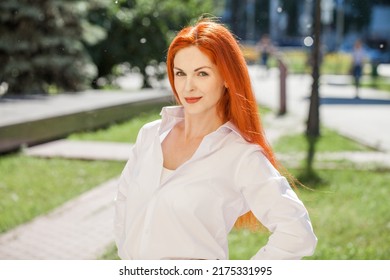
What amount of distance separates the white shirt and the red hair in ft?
0.17

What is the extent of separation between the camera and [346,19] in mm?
58125

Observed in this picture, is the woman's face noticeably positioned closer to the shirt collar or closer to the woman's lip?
the woman's lip

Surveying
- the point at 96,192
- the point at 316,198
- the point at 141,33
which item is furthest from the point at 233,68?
the point at 141,33

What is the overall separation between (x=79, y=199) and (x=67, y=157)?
83.5 inches

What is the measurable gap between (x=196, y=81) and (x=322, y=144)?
736 centimetres

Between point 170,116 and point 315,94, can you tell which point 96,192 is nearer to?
point 170,116

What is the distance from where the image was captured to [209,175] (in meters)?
2.00

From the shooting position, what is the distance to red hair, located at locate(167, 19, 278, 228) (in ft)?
6.59

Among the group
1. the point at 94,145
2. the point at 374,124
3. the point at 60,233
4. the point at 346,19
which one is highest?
the point at 60,233

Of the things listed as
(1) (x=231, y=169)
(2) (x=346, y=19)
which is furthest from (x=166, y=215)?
(2) (x=346, y=19)

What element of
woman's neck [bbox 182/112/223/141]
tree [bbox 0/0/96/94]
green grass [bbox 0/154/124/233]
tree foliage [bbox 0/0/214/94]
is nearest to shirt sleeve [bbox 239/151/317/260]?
woman's neck [bbox 182/112/223/141]

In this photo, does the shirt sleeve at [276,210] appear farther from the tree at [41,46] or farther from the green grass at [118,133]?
the tree at [41,46]

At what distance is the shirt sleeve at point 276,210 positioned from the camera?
6.31 feet
